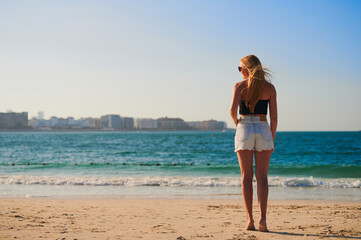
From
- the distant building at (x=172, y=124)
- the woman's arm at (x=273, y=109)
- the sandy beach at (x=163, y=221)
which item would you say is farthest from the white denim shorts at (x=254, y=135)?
the distant building at (x=172, y=124)

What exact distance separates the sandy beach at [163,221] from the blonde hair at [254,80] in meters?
1.55

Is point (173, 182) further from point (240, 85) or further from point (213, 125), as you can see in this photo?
point (213, 125)

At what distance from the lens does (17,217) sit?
A: 5.54 m

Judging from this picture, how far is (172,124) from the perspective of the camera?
18250cm

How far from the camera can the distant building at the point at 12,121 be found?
14625cm

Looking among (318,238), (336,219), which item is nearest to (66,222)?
(318,238)

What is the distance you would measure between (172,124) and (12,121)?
7256 centimetres

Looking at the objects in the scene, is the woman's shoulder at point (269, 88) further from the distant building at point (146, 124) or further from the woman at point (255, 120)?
the distant building at point (146, 124)

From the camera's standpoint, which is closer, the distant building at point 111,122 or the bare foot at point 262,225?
the bare foot at point 262,225

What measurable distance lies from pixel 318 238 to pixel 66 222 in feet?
11.1

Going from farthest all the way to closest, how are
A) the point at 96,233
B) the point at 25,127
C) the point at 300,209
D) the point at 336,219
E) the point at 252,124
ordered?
the point at 25,127, the point at 300,209, the point at 336,219, the point at 96,233, the point at 252,124

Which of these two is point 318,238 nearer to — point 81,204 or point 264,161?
point 264,161

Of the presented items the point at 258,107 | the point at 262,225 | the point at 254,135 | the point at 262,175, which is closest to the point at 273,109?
the point at 258,107

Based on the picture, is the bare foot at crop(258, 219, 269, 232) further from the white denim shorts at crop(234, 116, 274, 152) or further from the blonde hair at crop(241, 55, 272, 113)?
the blonde hair at crop(241, 55, 272, 113)
